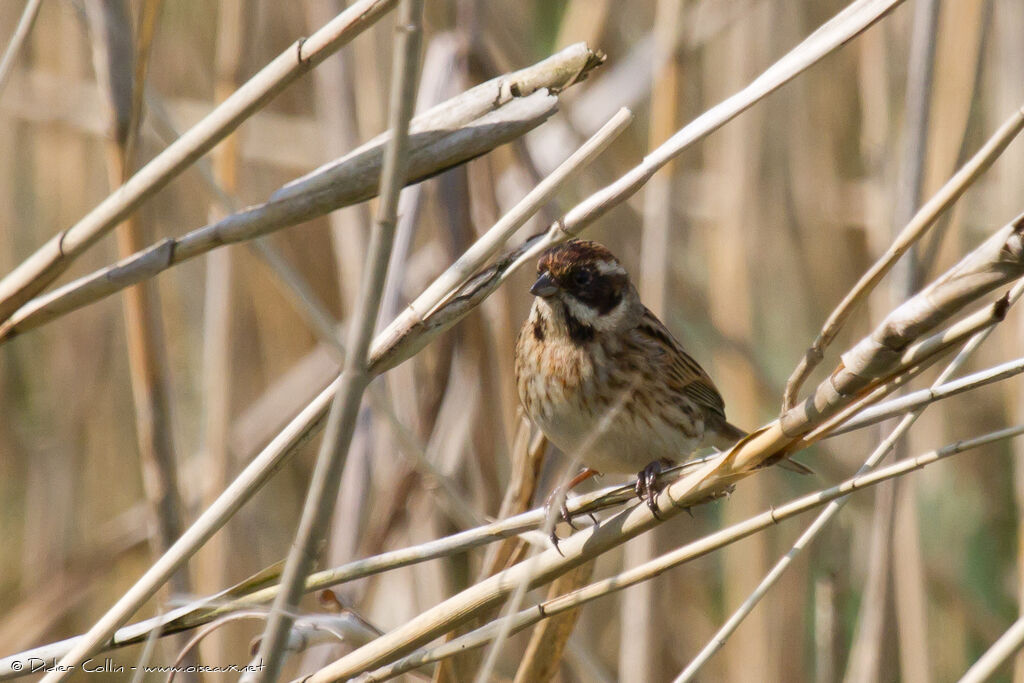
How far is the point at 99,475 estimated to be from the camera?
13.1ft

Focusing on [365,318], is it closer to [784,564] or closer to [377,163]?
[377,163]

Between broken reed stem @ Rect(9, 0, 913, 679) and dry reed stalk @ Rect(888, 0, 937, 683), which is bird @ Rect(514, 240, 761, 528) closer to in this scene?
dry reed stalk @ Rect(888, 0, 937, 683)

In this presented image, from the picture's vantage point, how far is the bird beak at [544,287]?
2.54 meters

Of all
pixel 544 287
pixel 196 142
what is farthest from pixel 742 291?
pixel 196 142

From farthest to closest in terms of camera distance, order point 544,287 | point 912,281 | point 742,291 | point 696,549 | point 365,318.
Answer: point 742,291 < point 544,287 < point 912,281 < point 696,549 < point 365,318

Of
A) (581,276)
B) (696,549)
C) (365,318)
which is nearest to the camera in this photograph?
(365,318)

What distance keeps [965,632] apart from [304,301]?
2.49m

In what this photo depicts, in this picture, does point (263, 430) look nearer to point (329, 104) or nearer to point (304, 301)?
point (329, 104)

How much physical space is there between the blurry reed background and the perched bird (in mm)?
98

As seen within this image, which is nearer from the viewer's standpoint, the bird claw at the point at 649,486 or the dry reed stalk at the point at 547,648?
the bird claw at the point at 649,486

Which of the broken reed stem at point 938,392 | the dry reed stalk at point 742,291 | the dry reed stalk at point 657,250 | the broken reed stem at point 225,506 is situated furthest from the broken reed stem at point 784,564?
the dry reed stalk at point 742,291

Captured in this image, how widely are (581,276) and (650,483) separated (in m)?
0.79

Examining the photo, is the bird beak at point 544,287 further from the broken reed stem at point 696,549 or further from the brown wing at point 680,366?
the broken reed stem at point 696,549

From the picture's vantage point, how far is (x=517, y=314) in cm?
294
